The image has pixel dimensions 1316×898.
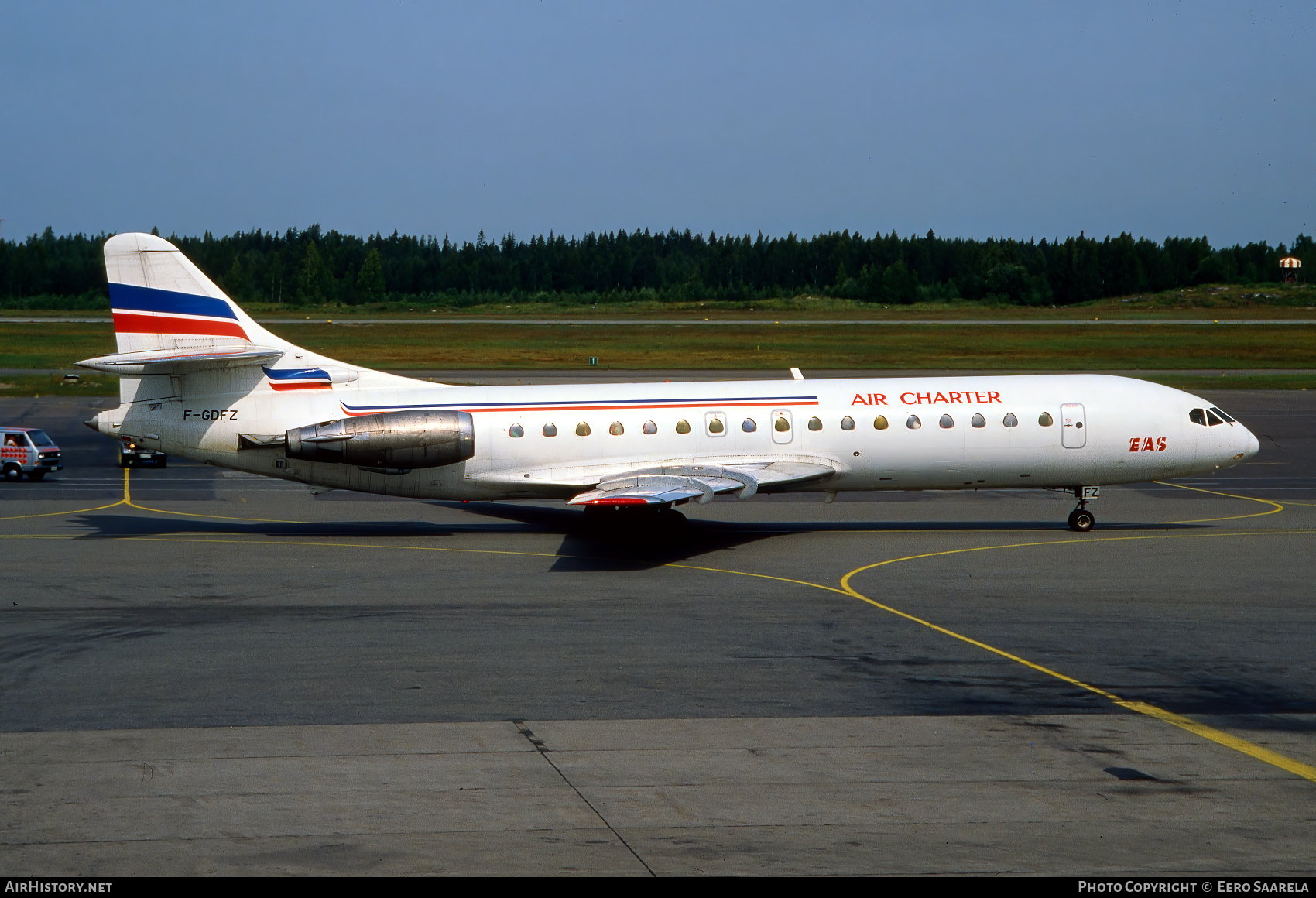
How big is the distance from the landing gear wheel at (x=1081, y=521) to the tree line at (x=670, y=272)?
404 feet

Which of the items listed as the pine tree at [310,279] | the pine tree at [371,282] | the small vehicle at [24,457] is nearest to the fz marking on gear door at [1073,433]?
the small vehicle at [24,457]

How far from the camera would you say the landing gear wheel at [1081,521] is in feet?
92.7

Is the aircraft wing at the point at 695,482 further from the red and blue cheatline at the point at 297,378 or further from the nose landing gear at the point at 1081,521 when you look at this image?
the red and blue cheatline at the point at 297,378

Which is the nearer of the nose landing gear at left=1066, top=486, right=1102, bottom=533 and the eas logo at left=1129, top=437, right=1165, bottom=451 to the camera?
the eas logo at left=1129, top=437, right=1165, bottom=451

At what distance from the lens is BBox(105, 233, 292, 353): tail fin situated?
1040 inches

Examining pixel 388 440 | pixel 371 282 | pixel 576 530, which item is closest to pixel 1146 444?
pixel 576 530

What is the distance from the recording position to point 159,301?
26.6m

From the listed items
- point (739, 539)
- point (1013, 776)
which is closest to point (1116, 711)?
point (1013, 776)

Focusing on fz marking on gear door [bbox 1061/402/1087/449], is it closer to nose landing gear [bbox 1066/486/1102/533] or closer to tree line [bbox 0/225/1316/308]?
nose landing gear [bbox 1066/486/1102/533]

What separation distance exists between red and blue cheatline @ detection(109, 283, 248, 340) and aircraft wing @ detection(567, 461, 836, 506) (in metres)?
9.15

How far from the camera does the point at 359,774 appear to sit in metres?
11.7

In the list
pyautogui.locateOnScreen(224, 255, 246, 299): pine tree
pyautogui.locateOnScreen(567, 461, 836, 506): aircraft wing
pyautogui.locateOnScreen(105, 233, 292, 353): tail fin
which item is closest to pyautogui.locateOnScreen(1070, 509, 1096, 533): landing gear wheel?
pyautogui.locateOnScreen(567, 461, 836, 506): aircraft wing
